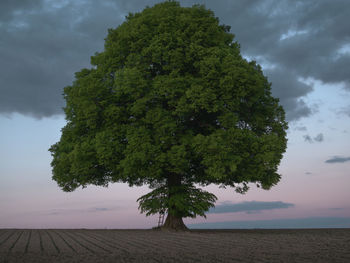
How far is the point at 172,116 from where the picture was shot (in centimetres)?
2370

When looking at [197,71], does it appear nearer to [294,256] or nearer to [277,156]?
[277,156]

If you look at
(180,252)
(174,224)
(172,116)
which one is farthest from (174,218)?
(180,252)

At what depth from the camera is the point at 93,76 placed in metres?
25.5

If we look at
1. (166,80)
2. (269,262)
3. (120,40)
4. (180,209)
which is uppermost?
(120,40)

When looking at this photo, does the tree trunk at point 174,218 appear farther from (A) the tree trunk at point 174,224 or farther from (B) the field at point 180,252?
(B) the field at point 180,252

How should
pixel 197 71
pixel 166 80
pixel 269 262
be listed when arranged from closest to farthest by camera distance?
pixel 269 262 < pixel 166 80 < pixel 197 71

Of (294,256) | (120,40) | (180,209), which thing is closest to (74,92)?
(120,40)

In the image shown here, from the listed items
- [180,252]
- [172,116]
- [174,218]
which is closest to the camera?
[180,252]

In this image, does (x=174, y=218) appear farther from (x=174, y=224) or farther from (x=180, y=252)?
(x=180, y=252)

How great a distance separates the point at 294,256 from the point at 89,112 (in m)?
15.0

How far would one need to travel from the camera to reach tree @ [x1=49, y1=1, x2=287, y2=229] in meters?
22.2

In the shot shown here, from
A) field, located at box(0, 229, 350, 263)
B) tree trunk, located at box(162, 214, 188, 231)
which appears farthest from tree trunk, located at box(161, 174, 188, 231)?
field, located at box(0, 229, 350, 263)

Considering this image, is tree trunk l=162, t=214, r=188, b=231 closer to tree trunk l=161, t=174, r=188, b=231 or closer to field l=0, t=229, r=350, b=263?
tree trunk l=161, t=174, r=188, b=231

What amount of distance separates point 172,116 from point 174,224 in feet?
23.1
